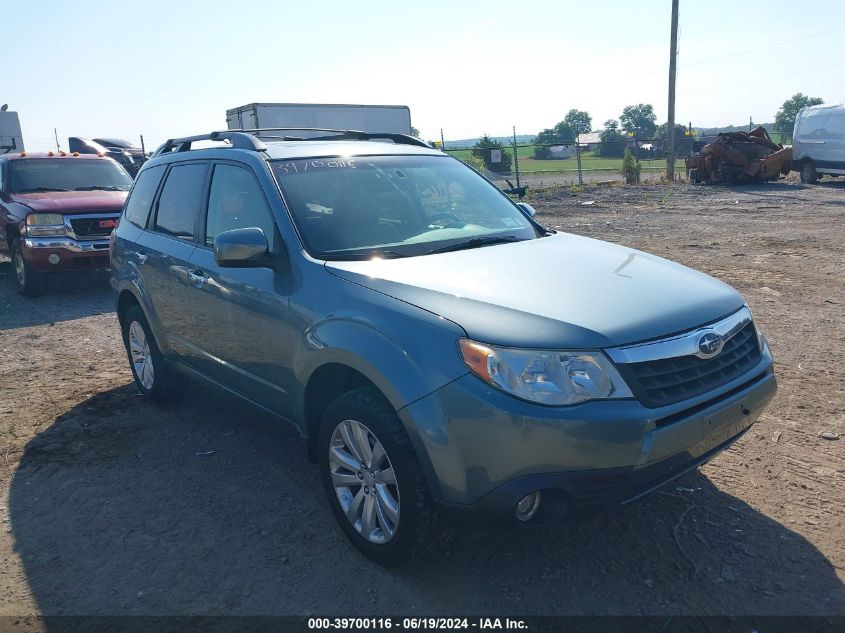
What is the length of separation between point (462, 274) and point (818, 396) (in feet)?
9.85

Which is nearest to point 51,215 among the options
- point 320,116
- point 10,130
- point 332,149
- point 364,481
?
point 332,149

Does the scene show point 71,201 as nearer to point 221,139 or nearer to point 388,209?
point 221,139

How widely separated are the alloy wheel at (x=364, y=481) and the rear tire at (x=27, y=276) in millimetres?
7822

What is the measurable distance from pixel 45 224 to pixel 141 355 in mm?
4970

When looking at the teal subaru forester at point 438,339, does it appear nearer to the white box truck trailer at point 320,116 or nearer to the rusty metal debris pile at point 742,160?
the white box truck trailer at point 320,116

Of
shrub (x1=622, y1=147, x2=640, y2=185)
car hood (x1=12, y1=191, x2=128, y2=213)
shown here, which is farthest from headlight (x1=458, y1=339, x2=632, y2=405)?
shrub (x1=622, y1=147, x2=640, y2=185)

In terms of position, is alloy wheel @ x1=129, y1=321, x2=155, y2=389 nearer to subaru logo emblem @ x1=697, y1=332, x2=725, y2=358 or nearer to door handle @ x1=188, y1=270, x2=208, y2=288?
door handle @ x1=188, y1=270, x2=208, y2=288

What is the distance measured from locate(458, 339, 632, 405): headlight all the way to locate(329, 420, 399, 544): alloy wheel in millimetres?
629

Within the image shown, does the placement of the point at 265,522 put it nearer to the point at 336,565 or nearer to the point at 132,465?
the point at 336,565

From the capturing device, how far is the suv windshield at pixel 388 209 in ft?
11.7

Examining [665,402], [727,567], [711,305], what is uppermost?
[711,305]

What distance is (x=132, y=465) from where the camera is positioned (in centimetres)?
435

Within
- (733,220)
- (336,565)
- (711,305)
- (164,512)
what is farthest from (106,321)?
(733,220)

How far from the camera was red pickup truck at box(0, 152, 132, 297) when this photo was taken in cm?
926
